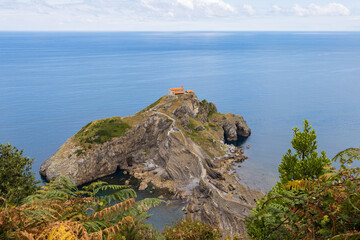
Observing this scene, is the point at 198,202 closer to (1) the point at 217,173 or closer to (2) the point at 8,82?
(1) the point at 217,173

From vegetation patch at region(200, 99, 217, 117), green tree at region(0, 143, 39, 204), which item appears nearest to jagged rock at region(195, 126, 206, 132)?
vegetation patch at region(200, 99, 217, 117)

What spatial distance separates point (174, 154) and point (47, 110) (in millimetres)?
93993

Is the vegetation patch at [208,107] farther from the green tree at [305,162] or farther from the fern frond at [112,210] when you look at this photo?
the fern frond at [112,210]

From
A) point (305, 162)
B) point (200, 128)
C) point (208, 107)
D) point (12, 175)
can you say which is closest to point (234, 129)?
point (208, 107)

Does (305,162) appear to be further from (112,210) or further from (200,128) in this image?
(200,128)

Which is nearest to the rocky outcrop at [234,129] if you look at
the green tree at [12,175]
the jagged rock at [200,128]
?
the jagged rock at [200,128]

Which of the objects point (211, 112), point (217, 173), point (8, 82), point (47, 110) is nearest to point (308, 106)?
point (211, 112)

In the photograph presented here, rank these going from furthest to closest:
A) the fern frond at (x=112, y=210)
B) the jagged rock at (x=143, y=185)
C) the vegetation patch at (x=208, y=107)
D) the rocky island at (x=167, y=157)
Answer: the vegetation patch at (x=208, y=107)
the jagged rock at (x=143, y=185)
the rocky island at (x=167, y=157)
the fern frond at (x=112, y=210)

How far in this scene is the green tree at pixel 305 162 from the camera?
80.6ft

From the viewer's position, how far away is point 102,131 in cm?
8850

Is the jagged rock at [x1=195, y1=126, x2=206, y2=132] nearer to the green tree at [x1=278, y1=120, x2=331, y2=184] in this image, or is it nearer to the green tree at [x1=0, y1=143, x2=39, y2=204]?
the green tree at [x1=278, y1=120, x2=331, y2=184]

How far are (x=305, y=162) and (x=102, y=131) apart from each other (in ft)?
243

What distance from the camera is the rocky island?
221ft

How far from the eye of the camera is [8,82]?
196 metres
